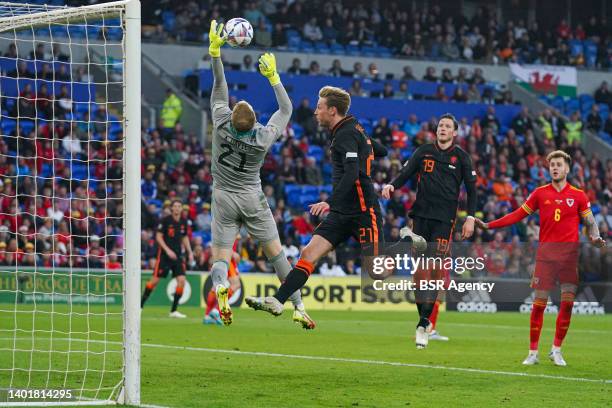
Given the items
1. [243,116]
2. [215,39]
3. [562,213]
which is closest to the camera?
[215,39]

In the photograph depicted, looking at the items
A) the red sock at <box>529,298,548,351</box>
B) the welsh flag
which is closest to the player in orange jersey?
the red sock at <box>529,298,548,351</box>

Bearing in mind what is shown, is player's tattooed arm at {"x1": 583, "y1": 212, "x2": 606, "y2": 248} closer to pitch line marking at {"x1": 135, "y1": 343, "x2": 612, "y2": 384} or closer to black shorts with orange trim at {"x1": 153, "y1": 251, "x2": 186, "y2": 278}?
pitch line marking at {"x1": 135, "y1": 343, "x2": 612, "y2": 384}

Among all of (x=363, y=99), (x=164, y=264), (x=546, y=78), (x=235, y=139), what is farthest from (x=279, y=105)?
(x=546, y=78)

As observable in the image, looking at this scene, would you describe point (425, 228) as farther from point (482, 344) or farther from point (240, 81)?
point (240, 81)

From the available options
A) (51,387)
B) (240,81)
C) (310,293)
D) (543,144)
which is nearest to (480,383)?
(51,387)

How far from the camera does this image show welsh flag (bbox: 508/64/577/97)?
40156 mm

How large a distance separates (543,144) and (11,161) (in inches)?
705

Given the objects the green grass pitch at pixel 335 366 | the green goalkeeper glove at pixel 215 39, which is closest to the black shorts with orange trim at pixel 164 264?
the green grass pitch at pixel 335 366

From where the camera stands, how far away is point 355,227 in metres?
11.3

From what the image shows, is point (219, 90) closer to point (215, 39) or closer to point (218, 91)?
point (218, 91)

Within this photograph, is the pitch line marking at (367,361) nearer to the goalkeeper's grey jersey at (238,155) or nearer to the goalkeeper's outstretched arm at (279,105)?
the goalkeeper's grey jersey at (238,155)

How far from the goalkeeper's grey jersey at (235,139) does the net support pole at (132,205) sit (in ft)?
6.30

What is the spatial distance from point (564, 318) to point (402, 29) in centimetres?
2834

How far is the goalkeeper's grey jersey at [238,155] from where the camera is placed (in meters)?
10.9
